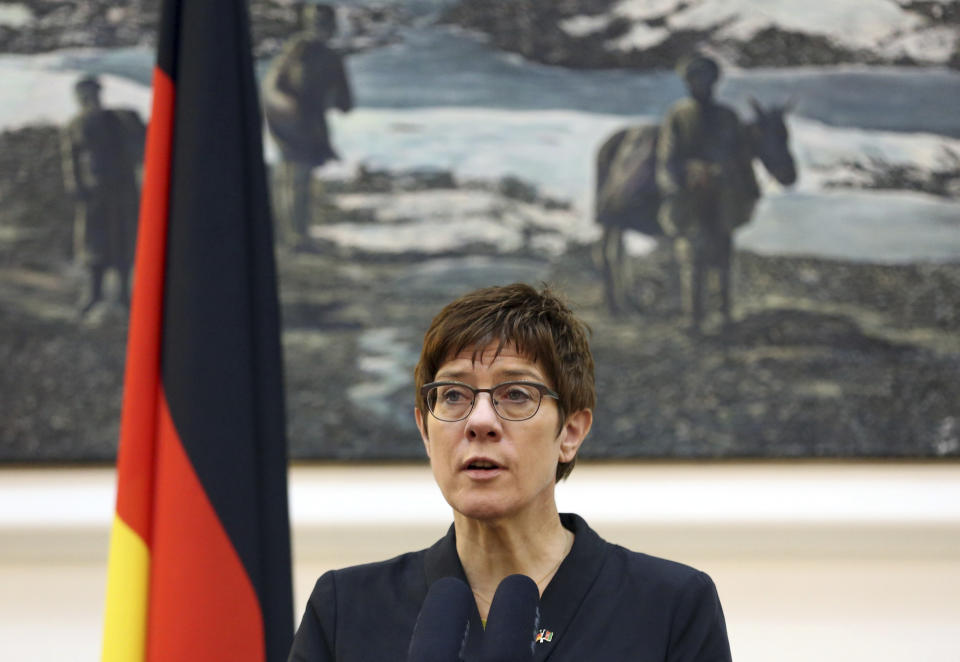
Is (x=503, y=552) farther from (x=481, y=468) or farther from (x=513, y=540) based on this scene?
(x=481, y=468)

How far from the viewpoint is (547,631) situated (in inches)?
74.9

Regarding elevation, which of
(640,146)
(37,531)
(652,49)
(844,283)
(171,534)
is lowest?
(37,531)

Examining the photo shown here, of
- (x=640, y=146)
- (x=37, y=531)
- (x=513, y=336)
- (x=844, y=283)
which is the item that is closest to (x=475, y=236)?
(x=640, y=146)

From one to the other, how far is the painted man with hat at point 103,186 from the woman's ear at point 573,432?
2830mm

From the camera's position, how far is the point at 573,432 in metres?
2.11

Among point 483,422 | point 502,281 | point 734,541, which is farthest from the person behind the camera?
point 502,281

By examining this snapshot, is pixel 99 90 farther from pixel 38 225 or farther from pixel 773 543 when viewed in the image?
pixel 773 543

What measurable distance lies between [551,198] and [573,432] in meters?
2.46

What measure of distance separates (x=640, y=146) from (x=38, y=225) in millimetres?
2471

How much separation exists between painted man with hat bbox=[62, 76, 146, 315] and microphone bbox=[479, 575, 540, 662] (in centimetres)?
329

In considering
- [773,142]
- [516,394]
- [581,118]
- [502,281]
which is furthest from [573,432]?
[773,142]

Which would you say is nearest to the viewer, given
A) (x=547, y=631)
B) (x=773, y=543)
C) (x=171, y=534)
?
(x=547, y=631)

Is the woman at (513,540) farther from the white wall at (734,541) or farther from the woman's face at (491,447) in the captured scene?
the white wall at (734,541)

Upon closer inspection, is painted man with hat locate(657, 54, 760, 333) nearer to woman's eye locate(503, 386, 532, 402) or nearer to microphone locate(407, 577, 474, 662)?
woman's eye locate(503, 386, 532, 402)
